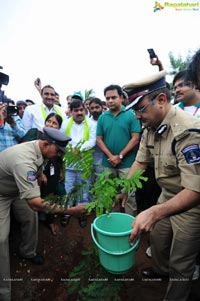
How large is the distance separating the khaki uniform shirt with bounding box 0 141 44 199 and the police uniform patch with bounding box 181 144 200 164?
1480mm

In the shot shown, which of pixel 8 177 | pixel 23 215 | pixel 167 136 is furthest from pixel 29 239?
pixel 167 136

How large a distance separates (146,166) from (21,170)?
1457 millimetres

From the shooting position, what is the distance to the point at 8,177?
2398mm

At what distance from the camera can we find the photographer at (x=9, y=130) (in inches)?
124

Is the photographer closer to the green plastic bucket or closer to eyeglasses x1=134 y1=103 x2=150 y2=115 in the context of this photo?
eyeglasses x1=134 y1=103 x2=150 y2=115

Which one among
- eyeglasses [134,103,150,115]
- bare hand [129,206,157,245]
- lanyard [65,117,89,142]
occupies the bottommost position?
bare hand [129,206,157,245]

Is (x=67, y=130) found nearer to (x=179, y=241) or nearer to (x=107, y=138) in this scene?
(x=107, y=138)

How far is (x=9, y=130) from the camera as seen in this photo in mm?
→ 3277

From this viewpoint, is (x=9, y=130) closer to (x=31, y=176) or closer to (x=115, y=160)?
(x=31, y=176)

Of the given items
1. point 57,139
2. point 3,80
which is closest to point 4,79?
point 3,80

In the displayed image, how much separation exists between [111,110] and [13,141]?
178 centimetres

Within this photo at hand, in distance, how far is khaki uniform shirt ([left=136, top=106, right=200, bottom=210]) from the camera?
161cm

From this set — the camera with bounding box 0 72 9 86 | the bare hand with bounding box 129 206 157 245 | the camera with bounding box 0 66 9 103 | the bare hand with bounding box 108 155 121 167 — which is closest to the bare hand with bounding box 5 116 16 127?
the camera with bounding box 0 66 9 103

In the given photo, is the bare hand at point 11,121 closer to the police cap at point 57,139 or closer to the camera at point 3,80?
the camera at point 3,80
